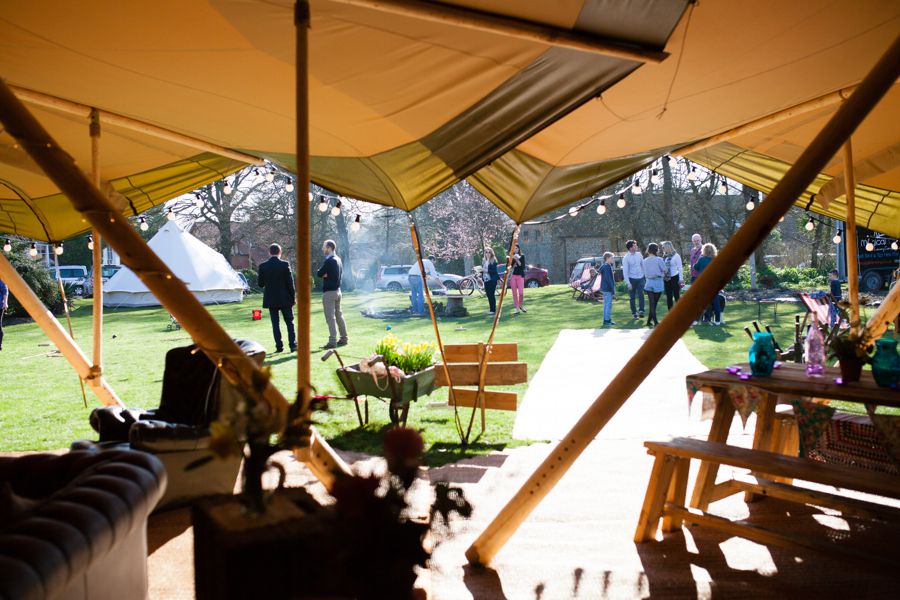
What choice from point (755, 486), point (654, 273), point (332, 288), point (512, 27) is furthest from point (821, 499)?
point (654, 273)

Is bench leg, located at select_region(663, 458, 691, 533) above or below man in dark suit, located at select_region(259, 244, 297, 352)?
below

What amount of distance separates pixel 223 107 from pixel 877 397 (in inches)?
157

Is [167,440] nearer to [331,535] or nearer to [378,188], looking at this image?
[378,188]

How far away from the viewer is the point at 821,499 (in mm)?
3293

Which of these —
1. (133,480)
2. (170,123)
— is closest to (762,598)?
(133,480)

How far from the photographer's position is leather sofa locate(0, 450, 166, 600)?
1.64 meters

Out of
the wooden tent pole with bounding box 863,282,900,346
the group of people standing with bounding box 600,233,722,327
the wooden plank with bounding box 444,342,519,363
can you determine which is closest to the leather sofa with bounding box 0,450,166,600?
the wooden plank with bounding box 444,342,519,363

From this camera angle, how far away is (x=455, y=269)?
1137 inches

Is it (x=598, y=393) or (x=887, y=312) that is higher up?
(x=887, y=312)

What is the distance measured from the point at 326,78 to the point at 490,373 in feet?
10.3

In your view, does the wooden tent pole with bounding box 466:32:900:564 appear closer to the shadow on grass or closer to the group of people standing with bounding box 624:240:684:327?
the shadow on grass

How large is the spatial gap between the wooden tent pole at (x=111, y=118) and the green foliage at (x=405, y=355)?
6.64 ft

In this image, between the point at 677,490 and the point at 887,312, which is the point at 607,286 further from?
the point at 677,490

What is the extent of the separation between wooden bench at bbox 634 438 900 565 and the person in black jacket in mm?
7666
